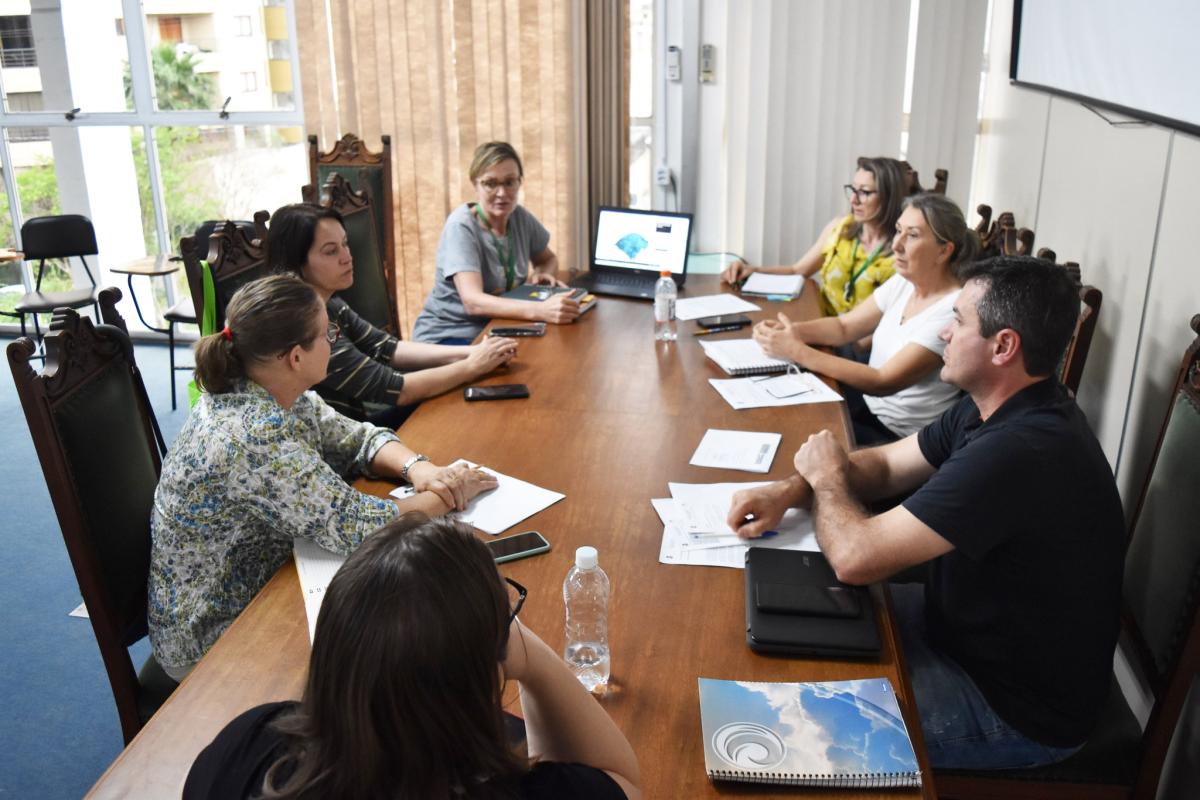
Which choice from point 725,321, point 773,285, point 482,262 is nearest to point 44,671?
point 482,262

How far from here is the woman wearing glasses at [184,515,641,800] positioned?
2.92 ft

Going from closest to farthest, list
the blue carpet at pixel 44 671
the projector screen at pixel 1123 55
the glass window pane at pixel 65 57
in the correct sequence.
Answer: the projector screen at pixel 1123 55
the blue carpet at pixel 44 671
the glass window pane at pixel 65 57

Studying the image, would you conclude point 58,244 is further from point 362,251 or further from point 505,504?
point 505,504

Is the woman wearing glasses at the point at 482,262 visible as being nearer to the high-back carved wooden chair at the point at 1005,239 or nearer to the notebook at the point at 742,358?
the notebook at the point at 742,358

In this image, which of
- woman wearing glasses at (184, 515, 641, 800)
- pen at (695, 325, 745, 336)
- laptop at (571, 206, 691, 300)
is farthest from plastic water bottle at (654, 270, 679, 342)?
woman wearing glasses at (184, 515, 641, 800)

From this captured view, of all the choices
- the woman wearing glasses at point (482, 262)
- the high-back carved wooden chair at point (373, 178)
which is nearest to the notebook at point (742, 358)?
the woman wearing glasses at point (482, 262)

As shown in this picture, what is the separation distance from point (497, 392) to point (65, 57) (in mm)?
3989

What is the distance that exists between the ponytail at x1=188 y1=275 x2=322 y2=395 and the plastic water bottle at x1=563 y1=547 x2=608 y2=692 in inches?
26.5

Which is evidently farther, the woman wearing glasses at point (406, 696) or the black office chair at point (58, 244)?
the black office chair at point (58, 244)

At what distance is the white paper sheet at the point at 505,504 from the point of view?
74.4 inches

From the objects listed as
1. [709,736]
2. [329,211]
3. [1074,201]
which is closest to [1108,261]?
[1074,201]

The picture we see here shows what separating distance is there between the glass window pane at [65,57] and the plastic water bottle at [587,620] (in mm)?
4615

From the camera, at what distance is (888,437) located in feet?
9.39

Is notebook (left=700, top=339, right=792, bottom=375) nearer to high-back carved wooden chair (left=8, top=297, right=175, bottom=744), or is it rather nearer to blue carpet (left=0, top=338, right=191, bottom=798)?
high-back carved wooden chair (left=8, top=297, right=175, bottom=744)
